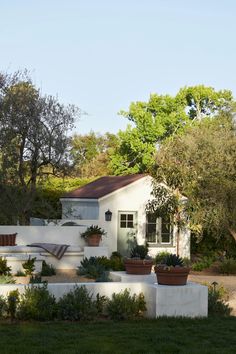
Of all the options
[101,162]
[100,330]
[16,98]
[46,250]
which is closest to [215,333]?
[100,330]

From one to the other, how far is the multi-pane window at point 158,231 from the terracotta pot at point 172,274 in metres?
14.1

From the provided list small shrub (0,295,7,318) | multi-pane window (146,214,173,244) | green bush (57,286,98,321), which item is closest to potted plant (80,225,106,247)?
multi-pane window (146,214,173,244)

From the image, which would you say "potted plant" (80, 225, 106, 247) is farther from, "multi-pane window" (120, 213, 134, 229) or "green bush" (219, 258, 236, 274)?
"multi-pane window" (120, 213, 134, 229)

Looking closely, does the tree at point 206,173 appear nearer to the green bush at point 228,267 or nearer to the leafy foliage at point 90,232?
the green bush at point 228,267

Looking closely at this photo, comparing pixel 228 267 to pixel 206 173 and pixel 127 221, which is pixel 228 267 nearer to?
pixel 206 173

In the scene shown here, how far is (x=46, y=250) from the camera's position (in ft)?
59.3

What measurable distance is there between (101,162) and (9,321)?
41.1m

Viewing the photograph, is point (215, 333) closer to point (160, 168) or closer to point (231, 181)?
point (231, 181)

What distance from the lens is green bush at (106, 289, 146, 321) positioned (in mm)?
9945

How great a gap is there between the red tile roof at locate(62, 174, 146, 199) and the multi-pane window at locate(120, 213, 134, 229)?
1.27m

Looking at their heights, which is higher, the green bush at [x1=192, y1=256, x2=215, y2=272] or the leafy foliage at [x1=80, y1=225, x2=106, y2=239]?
the leafy foliage at [x1=80, y1=225, x2=106, y2=239]

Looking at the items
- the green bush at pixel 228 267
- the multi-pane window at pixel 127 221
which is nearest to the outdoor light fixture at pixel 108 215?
the multi-pane window at pixel 127 221

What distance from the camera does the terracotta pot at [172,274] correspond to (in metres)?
10.2

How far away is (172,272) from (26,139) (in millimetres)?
11686
